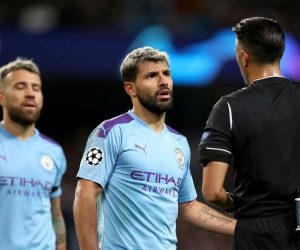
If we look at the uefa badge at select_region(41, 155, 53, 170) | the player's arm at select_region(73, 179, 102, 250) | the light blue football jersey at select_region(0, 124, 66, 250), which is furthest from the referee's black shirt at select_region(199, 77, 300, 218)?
the uefa badge at select_region(41, 155, 53, 170)

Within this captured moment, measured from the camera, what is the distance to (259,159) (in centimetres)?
437

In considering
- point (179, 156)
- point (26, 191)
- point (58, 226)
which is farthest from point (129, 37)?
point (179, 156)

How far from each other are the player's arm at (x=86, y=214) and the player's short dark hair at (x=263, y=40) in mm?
1293

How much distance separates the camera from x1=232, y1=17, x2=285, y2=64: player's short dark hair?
14.7 feet

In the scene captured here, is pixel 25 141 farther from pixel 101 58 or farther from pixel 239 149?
pixel 101 58

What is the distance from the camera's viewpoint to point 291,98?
4.45 meters

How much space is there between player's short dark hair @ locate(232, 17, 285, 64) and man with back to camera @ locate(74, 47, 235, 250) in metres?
0.86

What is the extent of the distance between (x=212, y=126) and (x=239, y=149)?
20cm

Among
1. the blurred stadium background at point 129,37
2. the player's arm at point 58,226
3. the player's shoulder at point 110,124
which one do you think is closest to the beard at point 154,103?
the player's shoulder at point 110,124

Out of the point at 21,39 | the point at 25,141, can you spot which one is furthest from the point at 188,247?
the point at 25,141

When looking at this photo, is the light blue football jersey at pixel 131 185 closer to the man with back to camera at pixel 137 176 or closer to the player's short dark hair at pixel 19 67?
the man with back to camera at pixel 137 176

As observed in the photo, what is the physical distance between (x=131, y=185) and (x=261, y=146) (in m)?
1.03

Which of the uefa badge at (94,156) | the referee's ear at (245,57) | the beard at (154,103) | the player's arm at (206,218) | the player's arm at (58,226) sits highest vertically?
the referee's ear at (245,57)

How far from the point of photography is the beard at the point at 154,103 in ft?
17.1
